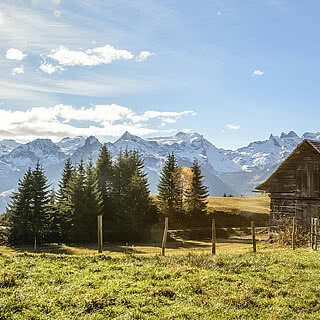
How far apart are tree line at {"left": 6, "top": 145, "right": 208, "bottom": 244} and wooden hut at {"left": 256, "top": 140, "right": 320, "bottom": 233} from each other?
30.3 meters

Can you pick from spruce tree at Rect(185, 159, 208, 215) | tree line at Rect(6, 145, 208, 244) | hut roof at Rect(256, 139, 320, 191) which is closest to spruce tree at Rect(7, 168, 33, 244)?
tree line at Rect(6, 145, 208, 244)

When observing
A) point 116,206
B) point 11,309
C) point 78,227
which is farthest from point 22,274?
point 116,206

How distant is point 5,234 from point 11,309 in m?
52.4

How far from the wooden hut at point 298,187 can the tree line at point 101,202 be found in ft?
99.4

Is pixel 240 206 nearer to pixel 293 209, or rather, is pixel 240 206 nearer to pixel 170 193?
pixel 170 193

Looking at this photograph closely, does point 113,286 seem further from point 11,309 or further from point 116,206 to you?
point 116,206

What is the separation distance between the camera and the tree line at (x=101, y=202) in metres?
Result: 55.7

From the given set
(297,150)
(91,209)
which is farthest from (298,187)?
(91,209)

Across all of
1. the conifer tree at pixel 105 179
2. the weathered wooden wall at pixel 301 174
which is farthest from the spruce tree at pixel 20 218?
the weathered wooden wall at pixel 301 174

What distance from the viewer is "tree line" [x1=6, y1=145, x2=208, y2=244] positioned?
55.7 meters

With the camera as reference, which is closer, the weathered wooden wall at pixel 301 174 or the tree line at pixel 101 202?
the weathered wooden wall at pixel 301 174

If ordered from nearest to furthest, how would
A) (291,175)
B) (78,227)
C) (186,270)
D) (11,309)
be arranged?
(11,309) → (186,270) → (291,175) → (78,227)

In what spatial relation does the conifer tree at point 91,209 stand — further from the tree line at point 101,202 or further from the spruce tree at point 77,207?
the spruce tree at point 77,207

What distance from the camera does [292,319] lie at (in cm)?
1025
